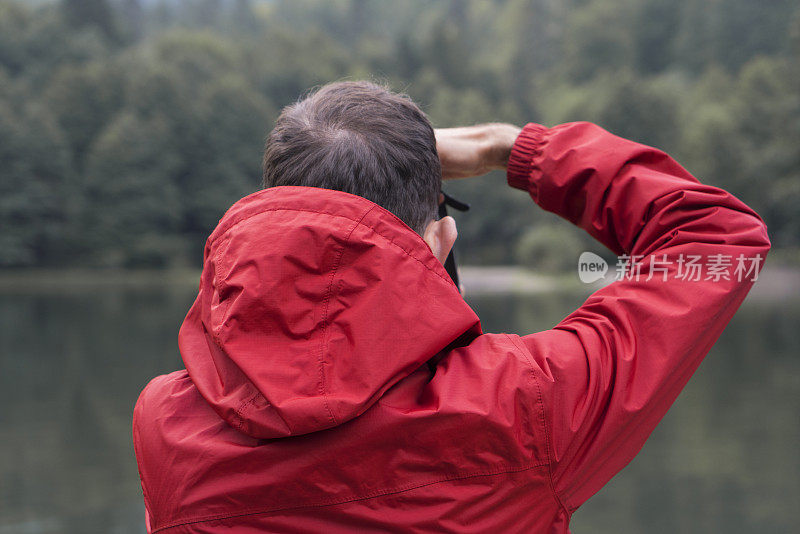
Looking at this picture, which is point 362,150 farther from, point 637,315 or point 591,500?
point 591,500

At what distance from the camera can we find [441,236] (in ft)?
2.17

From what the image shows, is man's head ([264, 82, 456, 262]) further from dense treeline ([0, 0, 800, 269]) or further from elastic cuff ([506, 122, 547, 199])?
dense treeline ([0, 0, 800, 269])

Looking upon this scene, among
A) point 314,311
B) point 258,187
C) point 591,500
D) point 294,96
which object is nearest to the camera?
point 314,311

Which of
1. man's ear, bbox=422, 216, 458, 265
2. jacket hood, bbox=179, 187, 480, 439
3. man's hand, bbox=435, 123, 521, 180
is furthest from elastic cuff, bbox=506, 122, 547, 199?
jacket hood, bbox=179, 187, 480, 439

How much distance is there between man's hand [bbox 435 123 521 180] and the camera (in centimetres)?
76

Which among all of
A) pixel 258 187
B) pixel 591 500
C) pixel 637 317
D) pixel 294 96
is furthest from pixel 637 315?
pixel 294 96

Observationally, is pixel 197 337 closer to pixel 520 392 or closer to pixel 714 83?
pixel 520 392

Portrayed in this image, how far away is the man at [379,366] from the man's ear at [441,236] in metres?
0.01

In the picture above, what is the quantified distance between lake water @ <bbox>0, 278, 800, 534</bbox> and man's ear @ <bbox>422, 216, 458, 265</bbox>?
7242mm

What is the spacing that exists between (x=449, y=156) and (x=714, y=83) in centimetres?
3055

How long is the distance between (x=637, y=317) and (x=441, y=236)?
19 centimetres

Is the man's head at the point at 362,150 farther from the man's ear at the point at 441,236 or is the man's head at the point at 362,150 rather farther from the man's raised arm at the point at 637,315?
the man's raised arm at the point at 637,315

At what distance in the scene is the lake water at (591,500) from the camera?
7.35 m

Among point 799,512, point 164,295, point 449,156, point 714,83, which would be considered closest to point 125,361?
point 164,295
